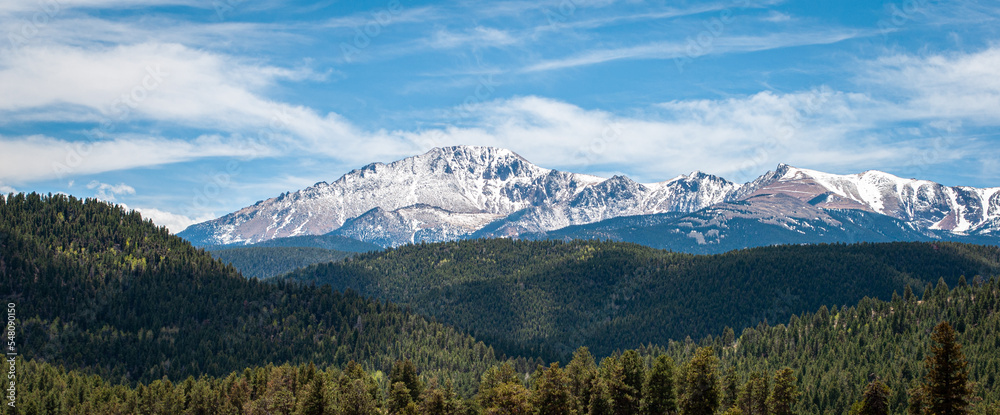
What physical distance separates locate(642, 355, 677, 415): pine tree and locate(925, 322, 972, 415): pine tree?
35597mm

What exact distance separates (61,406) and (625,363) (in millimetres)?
135113

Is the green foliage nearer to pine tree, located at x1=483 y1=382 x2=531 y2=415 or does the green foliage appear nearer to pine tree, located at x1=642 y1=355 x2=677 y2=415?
pine tree, located at x1=642 y1=355 x2=677 y2=415

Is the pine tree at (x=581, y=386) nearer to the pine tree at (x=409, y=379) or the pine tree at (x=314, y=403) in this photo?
the pine tree at (x=409, y=379)

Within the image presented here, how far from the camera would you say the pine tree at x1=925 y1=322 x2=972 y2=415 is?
9100 centimetres

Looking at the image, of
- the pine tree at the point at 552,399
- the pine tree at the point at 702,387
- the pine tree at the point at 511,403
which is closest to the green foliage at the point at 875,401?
the pine tree at the point at 702,387

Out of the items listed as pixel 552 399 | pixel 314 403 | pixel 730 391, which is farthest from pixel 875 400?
pixel 314 403

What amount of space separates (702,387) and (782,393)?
18.7 m

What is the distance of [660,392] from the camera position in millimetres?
116312

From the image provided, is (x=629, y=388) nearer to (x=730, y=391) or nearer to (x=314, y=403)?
(x=730, y=391)

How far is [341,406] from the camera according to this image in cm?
13438

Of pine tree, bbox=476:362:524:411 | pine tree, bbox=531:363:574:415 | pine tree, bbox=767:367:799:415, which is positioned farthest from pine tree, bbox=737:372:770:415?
pine tree, bbox=476:362:524:411

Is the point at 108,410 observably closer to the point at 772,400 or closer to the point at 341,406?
the point at 341,406

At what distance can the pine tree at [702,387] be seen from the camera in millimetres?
111250

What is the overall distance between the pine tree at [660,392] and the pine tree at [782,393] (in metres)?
17.7
